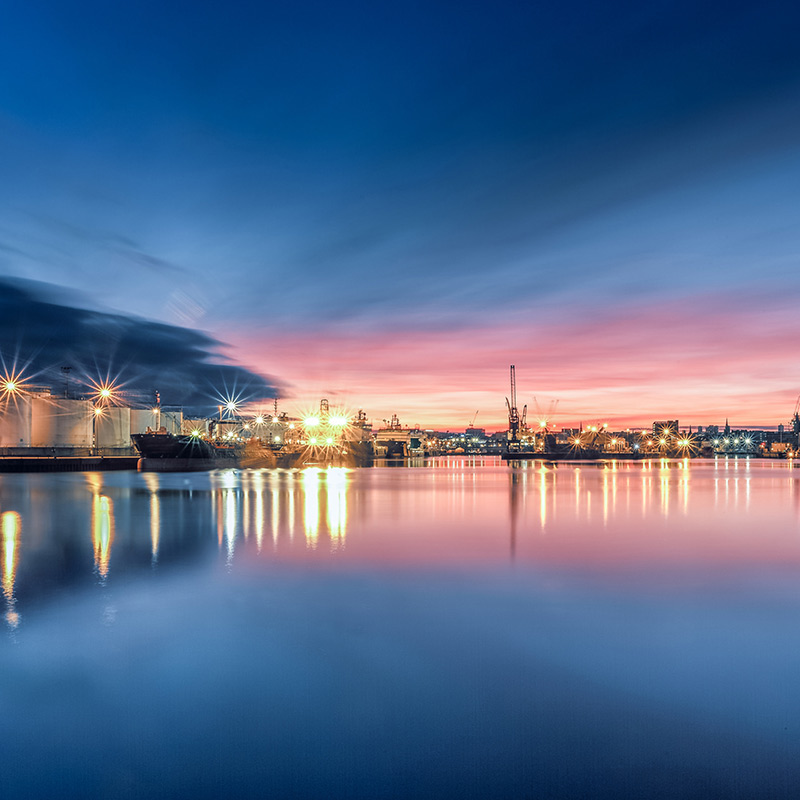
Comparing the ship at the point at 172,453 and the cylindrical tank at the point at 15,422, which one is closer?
the ship at the point at 172,453

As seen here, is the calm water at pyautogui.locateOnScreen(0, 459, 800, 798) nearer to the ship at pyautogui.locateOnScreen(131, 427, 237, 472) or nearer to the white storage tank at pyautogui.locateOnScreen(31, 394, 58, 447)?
the ship at pyautogui.locateOnScreen(131, 427, 237, 472)

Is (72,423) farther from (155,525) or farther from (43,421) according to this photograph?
(155,525)

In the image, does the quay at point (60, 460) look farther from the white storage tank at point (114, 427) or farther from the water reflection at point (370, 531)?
the water reflection at point (370, 531)

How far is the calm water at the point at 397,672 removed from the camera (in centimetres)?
499

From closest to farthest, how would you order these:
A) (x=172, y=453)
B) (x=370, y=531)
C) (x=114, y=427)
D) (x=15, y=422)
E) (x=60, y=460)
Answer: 1. (x=370, y=531)
2. (x=60, y=460)
3. (x=172, y=453)
4. (x=15, y=422)
5. (x=114, y=427)

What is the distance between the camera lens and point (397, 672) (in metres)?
7.19

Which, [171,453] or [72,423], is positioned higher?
[72,423]

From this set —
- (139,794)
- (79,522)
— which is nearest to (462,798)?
(139,794)

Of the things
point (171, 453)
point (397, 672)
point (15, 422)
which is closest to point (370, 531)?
point (397, 672)

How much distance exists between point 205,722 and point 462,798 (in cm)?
291

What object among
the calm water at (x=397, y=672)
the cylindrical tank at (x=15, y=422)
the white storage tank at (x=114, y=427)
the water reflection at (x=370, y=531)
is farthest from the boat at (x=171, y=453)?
the calm water at (x=397, y=672)

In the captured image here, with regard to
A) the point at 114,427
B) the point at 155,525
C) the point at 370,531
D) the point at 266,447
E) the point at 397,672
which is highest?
the point at 114,427

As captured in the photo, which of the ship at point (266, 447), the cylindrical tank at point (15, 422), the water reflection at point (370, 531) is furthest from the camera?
the cylindrical tank at point (15, 422)

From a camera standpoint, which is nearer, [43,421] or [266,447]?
[43,421]
